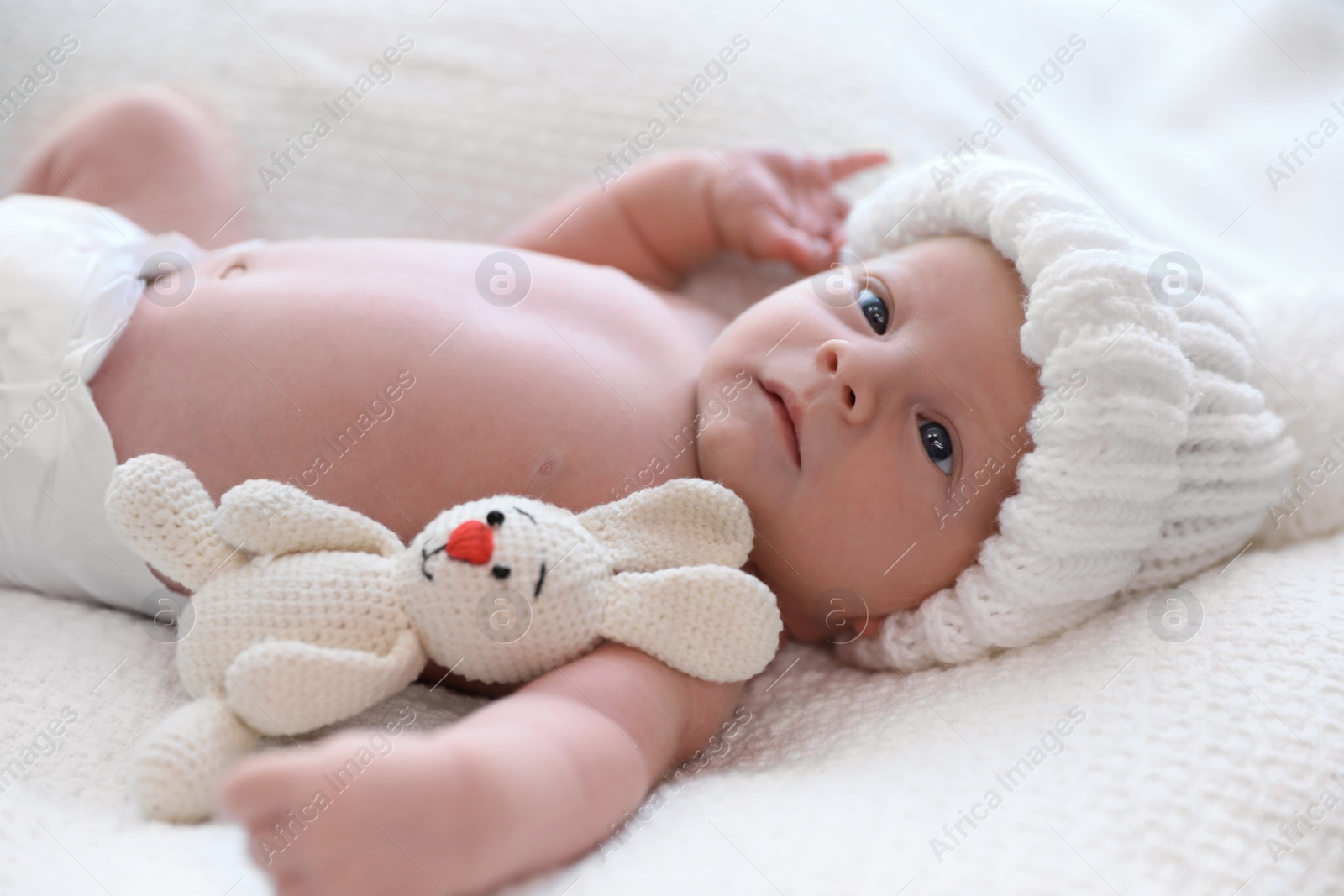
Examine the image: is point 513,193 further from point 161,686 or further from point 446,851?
point 446,851

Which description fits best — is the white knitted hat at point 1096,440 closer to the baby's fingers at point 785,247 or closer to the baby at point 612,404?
the baby at point 612,404

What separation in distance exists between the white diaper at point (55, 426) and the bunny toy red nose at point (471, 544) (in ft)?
1.48

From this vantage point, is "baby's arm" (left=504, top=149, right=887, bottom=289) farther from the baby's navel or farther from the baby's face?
the baby's navel

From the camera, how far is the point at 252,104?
5.53ft

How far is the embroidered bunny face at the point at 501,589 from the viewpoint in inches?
37.3

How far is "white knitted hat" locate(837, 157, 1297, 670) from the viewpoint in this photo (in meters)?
1.06

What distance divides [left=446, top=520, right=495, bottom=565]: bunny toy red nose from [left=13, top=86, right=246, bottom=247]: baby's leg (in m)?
0.83

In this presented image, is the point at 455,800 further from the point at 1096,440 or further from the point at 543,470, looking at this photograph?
the point at 1096,440

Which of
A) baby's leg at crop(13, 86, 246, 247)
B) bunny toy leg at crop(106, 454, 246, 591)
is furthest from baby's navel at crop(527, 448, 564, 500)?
baby's leg at crop(13, 86, 246, 247)

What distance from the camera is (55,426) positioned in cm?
114

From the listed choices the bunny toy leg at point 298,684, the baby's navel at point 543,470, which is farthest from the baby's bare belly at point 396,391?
the bunny toy leg at point 298,684

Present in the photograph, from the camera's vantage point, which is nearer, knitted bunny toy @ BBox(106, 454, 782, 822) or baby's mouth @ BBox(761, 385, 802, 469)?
knitted bunny toy @ BBox(106, 454, 782, 822)

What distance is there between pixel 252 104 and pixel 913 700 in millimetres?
1425

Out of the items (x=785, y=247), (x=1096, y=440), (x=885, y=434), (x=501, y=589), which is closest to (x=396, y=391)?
(x=501, y=589)
